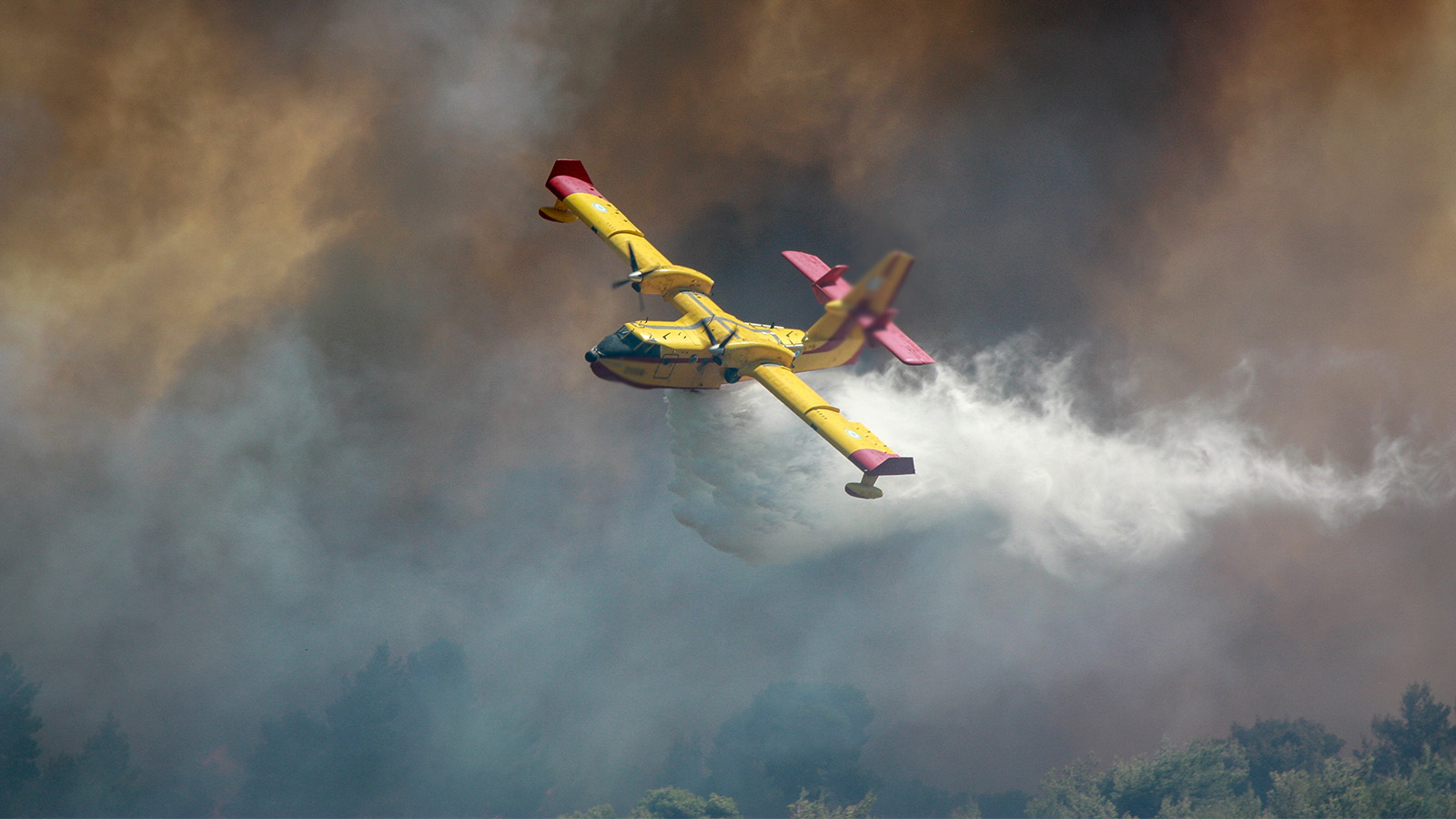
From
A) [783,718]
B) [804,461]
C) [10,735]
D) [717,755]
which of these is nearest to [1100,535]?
[804,461]

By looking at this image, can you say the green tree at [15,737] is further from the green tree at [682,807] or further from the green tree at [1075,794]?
the green tree at [1075,794]

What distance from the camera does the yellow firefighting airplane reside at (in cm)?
3597

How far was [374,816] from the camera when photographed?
3046 inches

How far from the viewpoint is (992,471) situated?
170ft

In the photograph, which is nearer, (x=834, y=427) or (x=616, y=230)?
(x=834, y=427)

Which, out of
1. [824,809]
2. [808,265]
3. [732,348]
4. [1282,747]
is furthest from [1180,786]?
[732,348]

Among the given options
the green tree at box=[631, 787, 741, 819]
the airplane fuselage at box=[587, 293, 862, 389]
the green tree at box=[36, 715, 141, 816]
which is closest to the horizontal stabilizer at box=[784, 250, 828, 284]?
the airplane fuselage at box=[587, 293, 862, 389]

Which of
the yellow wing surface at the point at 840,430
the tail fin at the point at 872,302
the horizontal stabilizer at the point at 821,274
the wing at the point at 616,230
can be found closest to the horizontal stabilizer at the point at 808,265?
the horizontal stabilizer at the point at 821,274

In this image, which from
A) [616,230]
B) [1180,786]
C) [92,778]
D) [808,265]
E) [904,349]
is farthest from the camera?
[1180,786]

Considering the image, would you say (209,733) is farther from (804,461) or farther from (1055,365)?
(1055,365)

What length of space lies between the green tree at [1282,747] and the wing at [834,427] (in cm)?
6229

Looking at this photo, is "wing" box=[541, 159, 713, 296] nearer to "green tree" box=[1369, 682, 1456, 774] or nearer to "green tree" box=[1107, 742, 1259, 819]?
"green tree" box=[1107, 742, 1259, 819]

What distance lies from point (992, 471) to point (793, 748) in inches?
1503

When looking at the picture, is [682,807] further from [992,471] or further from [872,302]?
[872,302]
